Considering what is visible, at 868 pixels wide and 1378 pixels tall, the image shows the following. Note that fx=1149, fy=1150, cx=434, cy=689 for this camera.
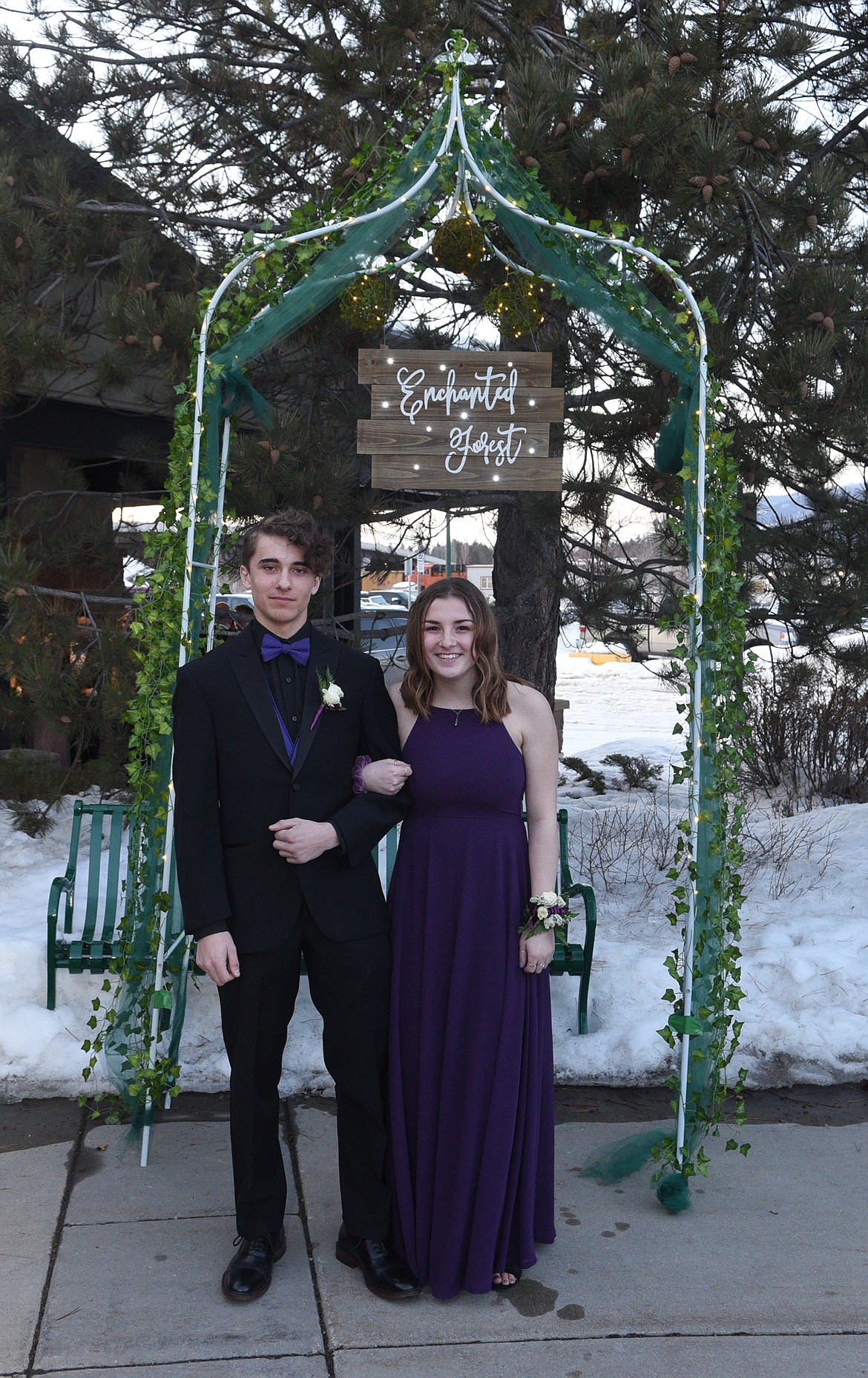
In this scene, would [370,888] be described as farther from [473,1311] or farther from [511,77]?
[511,77]

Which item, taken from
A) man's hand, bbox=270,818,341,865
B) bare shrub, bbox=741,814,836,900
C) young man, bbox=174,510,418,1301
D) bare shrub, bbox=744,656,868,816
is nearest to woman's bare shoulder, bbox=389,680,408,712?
young man, bbox=174,510,418,1301

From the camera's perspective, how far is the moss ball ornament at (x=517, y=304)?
4.37 metres

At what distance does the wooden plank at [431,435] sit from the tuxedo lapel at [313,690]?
3.95 feet

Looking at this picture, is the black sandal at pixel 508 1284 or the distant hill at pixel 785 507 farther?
the distant hill at pixel 785 507

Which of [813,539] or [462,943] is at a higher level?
[813,539]

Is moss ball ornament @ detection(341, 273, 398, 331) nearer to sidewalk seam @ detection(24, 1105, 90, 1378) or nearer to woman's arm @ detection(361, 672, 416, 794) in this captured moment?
woman's arm @ detection(361, 672, 416, 794)

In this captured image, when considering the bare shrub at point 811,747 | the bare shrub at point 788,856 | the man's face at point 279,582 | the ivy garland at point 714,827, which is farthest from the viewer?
the bare shrub at point 811,747

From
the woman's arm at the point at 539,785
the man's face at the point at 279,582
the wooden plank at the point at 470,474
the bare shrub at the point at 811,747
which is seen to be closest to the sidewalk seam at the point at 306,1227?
the woman's arm at the point at 539,785

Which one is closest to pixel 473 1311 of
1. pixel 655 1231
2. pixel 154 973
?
pixel 655 1231

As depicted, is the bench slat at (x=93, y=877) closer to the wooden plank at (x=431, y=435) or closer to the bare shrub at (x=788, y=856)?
the wooden plank at (x=431, y=435)

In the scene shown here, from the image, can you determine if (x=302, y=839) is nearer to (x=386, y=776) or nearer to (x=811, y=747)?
(x=386, y=776)

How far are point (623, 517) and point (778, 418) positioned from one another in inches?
70.8

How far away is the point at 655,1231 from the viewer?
127 inches

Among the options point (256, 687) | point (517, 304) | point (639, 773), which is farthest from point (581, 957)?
point (639, 773)
